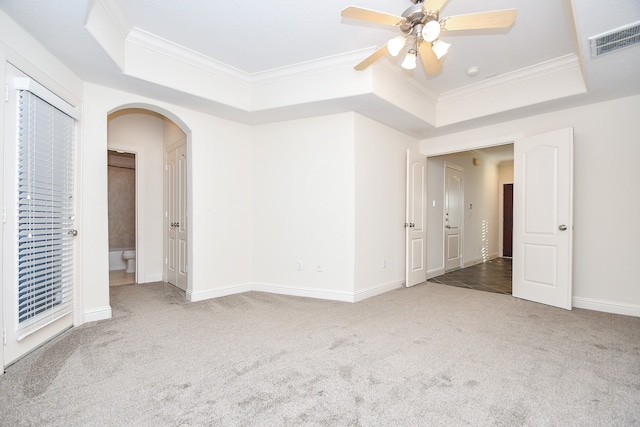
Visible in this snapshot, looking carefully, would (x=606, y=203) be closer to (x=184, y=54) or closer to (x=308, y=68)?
(x=308, y=68)

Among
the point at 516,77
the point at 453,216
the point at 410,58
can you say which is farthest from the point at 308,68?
the point at 453,216

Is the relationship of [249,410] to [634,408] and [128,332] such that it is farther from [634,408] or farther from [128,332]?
[634,408]

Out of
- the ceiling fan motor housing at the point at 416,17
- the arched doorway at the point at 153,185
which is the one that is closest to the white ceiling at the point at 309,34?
the ceiling fan motor housing at the point at 416,17

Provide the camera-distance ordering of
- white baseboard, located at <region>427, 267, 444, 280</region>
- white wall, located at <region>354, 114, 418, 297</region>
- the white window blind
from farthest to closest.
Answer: white baseboard, located at <region>427, 267, 444, 280</region>
white wall, located at <region>354, 114, 418, 297</region>
the white window blind

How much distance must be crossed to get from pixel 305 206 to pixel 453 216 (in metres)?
3.71

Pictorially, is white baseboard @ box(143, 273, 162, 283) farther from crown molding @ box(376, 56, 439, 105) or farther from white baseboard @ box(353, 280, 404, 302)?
crown molding @ box(376, 56, 439, 105)

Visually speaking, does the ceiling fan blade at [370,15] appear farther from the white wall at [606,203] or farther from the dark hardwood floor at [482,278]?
the dark hardwood floor at [482,278]

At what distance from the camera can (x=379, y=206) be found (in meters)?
4.41

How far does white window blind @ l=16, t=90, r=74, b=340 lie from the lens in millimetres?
2348

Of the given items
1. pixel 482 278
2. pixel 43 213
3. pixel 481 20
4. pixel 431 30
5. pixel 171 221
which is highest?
pixel 481 20

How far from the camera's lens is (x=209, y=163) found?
416 cm

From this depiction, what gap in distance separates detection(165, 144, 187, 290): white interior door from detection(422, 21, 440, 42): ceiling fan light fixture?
3553mm

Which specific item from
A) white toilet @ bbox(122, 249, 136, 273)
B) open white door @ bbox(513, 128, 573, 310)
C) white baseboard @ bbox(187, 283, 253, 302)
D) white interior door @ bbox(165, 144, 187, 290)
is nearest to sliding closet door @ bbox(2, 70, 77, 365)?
white baseboard @ bbox(187, 283, 253, 302)

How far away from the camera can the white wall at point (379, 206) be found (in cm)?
408
